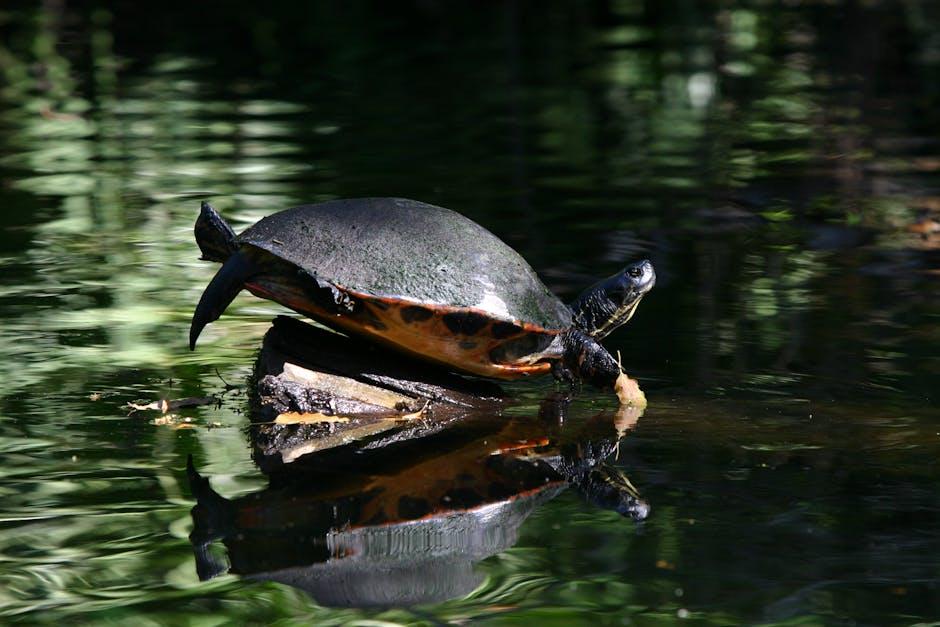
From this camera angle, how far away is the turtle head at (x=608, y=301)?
4.20 m

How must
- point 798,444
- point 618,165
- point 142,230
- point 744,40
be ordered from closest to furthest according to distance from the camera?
point 798,444, point 142,230, point 618,165, point 744,40

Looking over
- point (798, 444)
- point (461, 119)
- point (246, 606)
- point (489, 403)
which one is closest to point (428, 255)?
point (489, 403)

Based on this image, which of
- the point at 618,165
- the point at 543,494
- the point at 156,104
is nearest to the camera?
the point at 543,494

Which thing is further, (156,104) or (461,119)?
(156,104)

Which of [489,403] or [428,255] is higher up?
[428,255]

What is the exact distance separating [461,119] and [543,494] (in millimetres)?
7225

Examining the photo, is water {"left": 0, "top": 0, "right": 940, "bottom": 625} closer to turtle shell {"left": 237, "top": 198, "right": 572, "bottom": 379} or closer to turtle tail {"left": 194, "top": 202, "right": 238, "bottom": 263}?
turtle shell {"left": 237, "top": 198, "right": 572, "bottom": 379}

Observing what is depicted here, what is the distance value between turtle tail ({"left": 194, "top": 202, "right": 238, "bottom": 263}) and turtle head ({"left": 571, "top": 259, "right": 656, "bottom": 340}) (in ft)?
3.53

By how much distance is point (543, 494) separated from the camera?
10.9ft

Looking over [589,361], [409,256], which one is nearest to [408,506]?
[409,256]

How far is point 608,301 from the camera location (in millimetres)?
4199

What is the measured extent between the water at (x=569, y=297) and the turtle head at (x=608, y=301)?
8.4 inches

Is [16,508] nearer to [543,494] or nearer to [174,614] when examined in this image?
[174,614]

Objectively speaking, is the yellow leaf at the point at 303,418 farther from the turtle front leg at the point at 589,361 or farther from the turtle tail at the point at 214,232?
the turtle front leg at the point at 589,361
